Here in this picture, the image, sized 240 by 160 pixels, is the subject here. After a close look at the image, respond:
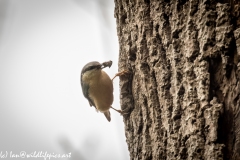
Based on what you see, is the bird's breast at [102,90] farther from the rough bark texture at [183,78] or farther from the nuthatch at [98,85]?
the rough bark texture at [183,78]

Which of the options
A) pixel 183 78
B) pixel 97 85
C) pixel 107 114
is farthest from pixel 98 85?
pixel 183 78

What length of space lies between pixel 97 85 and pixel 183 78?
54.3 inches

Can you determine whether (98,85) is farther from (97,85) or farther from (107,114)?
(107,114)

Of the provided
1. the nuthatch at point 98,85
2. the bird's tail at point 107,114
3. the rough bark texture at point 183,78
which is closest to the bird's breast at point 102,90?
the nuthatch at point 98,85

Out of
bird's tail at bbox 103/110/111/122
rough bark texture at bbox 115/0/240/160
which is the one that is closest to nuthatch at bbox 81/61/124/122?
bird's tail at bbox 103/110/111/122

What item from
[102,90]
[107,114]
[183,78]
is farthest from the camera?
[107,114]

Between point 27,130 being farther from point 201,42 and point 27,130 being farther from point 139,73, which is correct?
point 201,42

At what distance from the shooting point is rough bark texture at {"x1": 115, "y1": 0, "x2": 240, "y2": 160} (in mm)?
1521

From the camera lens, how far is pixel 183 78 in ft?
5.58

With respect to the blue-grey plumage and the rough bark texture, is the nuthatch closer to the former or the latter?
the blue-grey plumage

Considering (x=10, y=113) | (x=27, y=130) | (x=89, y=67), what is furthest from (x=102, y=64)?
(x=10, y=113)

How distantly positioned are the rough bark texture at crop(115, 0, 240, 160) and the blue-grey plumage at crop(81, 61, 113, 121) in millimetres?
774

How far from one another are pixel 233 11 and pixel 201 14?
166 mm

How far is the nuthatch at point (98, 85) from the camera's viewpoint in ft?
9.61
